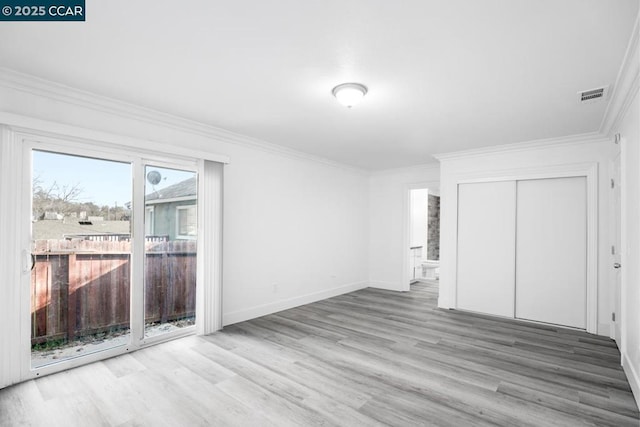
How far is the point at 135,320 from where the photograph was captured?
3514 mm

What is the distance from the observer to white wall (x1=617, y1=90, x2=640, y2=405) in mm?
2619

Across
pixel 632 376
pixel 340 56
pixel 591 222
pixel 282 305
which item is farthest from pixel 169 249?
pixel 591 222

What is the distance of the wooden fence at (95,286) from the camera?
9.85 ft

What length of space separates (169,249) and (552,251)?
5.23 m

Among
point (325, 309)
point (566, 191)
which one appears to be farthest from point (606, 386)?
point (325, 309)

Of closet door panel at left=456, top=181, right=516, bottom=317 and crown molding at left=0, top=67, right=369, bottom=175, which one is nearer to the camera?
crown molding at left=0, top=67, right=369, bottom=175

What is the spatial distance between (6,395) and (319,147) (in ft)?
14.4

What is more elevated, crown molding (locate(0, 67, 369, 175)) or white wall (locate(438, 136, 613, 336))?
crown molding (locate(0, 67, 369, 175))

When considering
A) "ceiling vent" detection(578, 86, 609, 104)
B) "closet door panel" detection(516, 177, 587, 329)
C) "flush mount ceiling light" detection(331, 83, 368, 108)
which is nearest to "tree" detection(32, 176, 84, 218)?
"flush mount ceiling light" detection(331, 83, 368, 108)

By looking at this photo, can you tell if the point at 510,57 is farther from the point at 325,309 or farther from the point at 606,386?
the point at 325,309

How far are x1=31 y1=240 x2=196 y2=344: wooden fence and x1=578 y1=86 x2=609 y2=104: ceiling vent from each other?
4.58m

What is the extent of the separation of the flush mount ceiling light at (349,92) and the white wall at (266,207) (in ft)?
6.44

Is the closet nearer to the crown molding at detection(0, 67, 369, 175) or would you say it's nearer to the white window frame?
the crown molding at detection(0, 67, 369, 175)

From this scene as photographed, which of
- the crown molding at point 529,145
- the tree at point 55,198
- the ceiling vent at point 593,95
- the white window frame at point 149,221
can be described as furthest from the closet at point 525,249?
the tree at point 55,198
